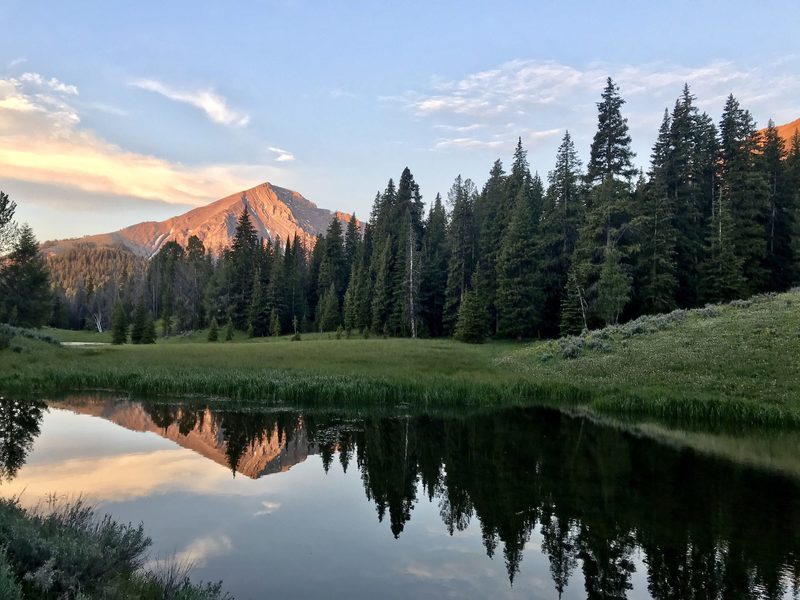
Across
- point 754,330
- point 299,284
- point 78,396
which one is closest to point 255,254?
point 299,284

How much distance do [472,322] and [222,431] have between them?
38.5 m

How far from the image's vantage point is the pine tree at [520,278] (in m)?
54.8

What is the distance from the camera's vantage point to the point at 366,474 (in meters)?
13.7

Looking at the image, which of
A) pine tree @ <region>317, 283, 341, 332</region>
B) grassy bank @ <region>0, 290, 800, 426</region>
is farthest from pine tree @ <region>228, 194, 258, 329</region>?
grassy bank @ <region>0, 290, 800, 426</region>

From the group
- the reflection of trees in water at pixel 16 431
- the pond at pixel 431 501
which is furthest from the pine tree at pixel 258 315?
the pond at pixel 431 501

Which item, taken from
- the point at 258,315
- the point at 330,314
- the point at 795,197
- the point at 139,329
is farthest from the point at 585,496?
the point at 258,315

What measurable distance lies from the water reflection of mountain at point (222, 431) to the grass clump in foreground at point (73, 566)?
7.08m

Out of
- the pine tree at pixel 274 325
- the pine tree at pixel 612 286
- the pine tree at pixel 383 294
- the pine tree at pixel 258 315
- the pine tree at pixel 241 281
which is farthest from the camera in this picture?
the pine tree at pixel 241 281

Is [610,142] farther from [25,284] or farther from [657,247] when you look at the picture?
[25,284]

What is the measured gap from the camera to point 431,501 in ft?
38.5

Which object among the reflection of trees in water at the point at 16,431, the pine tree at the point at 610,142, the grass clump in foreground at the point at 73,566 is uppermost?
the pine tree at the point at 610,142

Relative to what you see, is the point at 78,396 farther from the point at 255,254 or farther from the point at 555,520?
the point at 255,254

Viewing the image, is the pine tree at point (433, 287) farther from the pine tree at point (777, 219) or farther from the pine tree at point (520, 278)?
the pine tree at point (777, 219)

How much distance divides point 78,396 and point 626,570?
25003 millimetres
